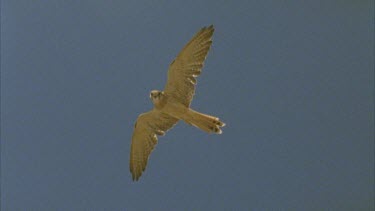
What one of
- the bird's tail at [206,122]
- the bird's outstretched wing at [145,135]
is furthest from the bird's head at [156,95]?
the bird's tail at [206,122]

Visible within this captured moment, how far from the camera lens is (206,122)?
1189cm

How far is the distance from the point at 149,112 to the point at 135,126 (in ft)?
1.72

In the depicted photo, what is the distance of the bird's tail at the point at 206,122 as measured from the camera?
11.8 meters

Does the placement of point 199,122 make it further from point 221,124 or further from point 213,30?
point 213,30

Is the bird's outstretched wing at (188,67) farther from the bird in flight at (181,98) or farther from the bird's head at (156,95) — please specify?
the bird's head at (156,95)

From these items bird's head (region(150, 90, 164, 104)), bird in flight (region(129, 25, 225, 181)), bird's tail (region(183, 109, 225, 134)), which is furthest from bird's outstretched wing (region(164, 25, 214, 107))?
bird's tail (region(183, 109, 225, 134))

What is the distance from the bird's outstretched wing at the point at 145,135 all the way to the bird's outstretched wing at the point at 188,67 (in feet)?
1.77

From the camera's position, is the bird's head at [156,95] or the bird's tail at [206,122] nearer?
the bird's tail at [206,122]

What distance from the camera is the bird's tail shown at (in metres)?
11.8

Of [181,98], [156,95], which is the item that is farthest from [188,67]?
[156,95]

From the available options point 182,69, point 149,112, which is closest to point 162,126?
point 149,112

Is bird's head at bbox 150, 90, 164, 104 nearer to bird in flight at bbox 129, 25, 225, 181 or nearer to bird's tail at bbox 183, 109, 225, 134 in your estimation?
bird in flight at bbox 129, 25, 225, 181

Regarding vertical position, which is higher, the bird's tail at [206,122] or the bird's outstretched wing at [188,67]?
the bird's outstretched wing at [188,67]

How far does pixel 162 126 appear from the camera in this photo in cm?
1319
